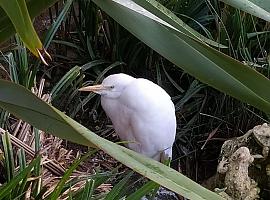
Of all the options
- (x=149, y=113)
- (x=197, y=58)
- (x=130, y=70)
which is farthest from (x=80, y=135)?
(x=130, y=70)

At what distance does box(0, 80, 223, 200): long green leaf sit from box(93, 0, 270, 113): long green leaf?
4.6 inches

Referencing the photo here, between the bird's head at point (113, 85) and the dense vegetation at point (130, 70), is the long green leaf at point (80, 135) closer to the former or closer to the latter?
the dense vegetation at point (130, 70)

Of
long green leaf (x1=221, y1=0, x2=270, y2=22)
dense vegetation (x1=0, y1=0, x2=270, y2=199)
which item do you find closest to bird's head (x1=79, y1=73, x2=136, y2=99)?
dense vegetation (x1=0, y1=0, x2=270, y2=199)

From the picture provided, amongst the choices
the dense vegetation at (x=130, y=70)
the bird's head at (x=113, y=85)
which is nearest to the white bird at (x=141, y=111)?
the bird's head at (x=113, y=85)

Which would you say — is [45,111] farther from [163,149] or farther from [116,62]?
[116,62]

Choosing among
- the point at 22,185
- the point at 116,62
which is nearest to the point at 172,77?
the point at 116,62

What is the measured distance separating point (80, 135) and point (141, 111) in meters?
1.32

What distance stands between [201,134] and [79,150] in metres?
0.49

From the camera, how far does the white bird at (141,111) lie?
182cm

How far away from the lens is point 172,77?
241 centimetres

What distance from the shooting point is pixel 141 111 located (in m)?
1.83

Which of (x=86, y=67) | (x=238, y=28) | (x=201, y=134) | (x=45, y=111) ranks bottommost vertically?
(x=201, y=134)

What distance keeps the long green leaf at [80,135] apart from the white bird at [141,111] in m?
1.19

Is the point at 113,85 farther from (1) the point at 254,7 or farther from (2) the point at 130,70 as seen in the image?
(1) the point at 254,7
